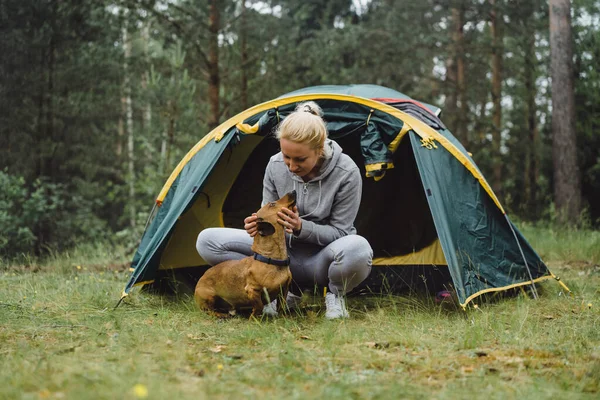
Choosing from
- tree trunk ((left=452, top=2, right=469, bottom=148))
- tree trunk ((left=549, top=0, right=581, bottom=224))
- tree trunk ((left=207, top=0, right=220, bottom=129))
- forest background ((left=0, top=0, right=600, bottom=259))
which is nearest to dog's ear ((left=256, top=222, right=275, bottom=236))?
forest background ((left=0, top=0, right=600, bottom=259))

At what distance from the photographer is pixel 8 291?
446 cm

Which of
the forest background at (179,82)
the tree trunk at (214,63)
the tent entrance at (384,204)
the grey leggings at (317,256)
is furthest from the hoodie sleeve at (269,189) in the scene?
the tree trunk at (214,63)

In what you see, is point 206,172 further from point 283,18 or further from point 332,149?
point 283,18

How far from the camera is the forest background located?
8.23 m

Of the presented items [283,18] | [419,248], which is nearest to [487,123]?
[283,18]

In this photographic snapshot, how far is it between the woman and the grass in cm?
25

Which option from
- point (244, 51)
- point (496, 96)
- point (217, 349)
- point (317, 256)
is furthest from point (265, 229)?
point (496, 96)

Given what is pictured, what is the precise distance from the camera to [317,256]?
3619 mm

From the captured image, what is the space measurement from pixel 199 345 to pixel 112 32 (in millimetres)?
7418

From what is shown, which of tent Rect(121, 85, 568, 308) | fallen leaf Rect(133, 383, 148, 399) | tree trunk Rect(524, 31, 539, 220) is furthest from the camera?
tree trunk Rect(524, 31, 539, 220)

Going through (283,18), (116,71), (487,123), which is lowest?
(487,123)

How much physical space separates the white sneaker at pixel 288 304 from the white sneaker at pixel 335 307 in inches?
8.2

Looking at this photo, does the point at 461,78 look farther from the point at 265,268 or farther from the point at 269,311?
the point at 265,268

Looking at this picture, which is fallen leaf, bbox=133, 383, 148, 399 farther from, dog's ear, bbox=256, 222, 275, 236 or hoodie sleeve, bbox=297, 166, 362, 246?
hoodie sleeve, bbox=297, 166, 362, 246
